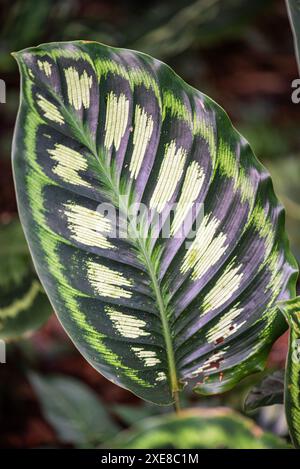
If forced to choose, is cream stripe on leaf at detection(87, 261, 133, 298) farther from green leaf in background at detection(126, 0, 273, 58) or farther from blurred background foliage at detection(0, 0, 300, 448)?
green leaf in background at detection(126, 0, 273, 58)

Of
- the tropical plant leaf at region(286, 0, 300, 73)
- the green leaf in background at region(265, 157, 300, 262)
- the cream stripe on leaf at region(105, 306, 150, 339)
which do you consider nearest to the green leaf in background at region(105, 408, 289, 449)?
the cream stripe on leaf at region(105, 306, 150, 339)

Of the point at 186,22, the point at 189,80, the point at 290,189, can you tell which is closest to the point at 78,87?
the point at 290,189

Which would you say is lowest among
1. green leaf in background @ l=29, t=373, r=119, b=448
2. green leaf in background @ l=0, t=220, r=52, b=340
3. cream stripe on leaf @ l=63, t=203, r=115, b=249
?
green leaf in background @ l=29, t=373, r=119, b=448

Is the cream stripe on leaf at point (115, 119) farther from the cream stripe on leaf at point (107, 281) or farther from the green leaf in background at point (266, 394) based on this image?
the green leaf in background at point (266, 394)

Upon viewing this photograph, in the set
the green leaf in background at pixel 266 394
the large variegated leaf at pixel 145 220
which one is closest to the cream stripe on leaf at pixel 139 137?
the large variegated leaf at pixel 145 220

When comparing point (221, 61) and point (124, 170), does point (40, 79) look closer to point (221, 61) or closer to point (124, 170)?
point (124, 170)
